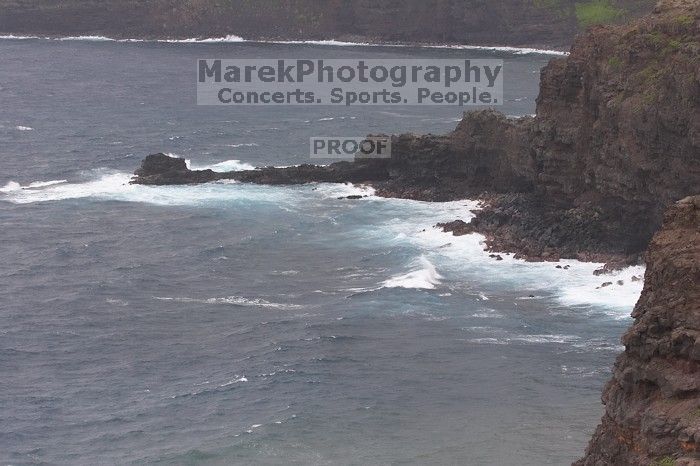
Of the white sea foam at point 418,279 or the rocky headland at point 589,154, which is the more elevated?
the rocky headland at point 589,154

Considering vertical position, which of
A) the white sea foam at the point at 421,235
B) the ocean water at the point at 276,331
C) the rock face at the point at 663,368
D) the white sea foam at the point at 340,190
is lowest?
the ocean water at the point at 276,331

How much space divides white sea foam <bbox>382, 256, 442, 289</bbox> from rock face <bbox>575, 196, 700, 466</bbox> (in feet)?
137

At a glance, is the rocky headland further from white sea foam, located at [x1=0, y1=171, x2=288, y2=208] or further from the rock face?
the rock face

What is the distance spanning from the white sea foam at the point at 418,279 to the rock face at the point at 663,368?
41.9 meters

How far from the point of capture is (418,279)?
264 ft

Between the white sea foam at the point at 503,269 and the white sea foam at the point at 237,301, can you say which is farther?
the white sea foam at the point at 237,301

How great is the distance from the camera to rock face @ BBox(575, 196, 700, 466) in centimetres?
3394

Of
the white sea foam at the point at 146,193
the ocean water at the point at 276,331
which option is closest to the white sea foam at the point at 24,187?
the white sea foam at the point at 146,193

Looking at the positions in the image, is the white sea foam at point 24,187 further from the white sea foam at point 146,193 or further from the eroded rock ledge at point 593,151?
the eroded rock ledge at point 593,151

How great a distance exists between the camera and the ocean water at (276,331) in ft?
189

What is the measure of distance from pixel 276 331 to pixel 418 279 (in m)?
11.8

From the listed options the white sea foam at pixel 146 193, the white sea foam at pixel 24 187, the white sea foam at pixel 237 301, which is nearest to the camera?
the white sea foam at pixel 237 301

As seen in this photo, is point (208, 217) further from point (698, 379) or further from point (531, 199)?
point (698, 379)

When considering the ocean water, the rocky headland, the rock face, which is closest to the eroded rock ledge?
the rocky headland
